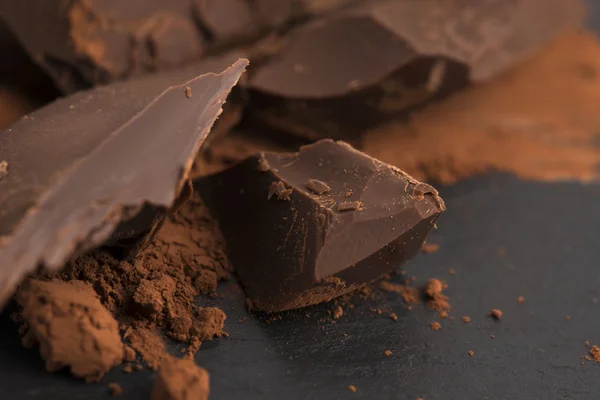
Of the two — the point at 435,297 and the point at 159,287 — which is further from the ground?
the point at 159,287

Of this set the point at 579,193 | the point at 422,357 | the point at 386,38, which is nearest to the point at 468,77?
the point at 386,38

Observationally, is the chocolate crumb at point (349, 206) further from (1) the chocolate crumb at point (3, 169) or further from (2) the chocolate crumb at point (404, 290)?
(1) the chocolate crumb at point (3, 169)

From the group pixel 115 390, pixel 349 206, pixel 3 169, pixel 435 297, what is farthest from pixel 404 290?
pixel 3 169

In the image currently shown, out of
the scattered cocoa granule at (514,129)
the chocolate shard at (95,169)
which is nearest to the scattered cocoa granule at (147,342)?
the chocolate shard at (95,169)

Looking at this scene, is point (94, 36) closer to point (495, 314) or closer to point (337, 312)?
point (337, 312)

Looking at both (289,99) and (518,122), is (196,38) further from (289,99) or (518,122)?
(518,122)
